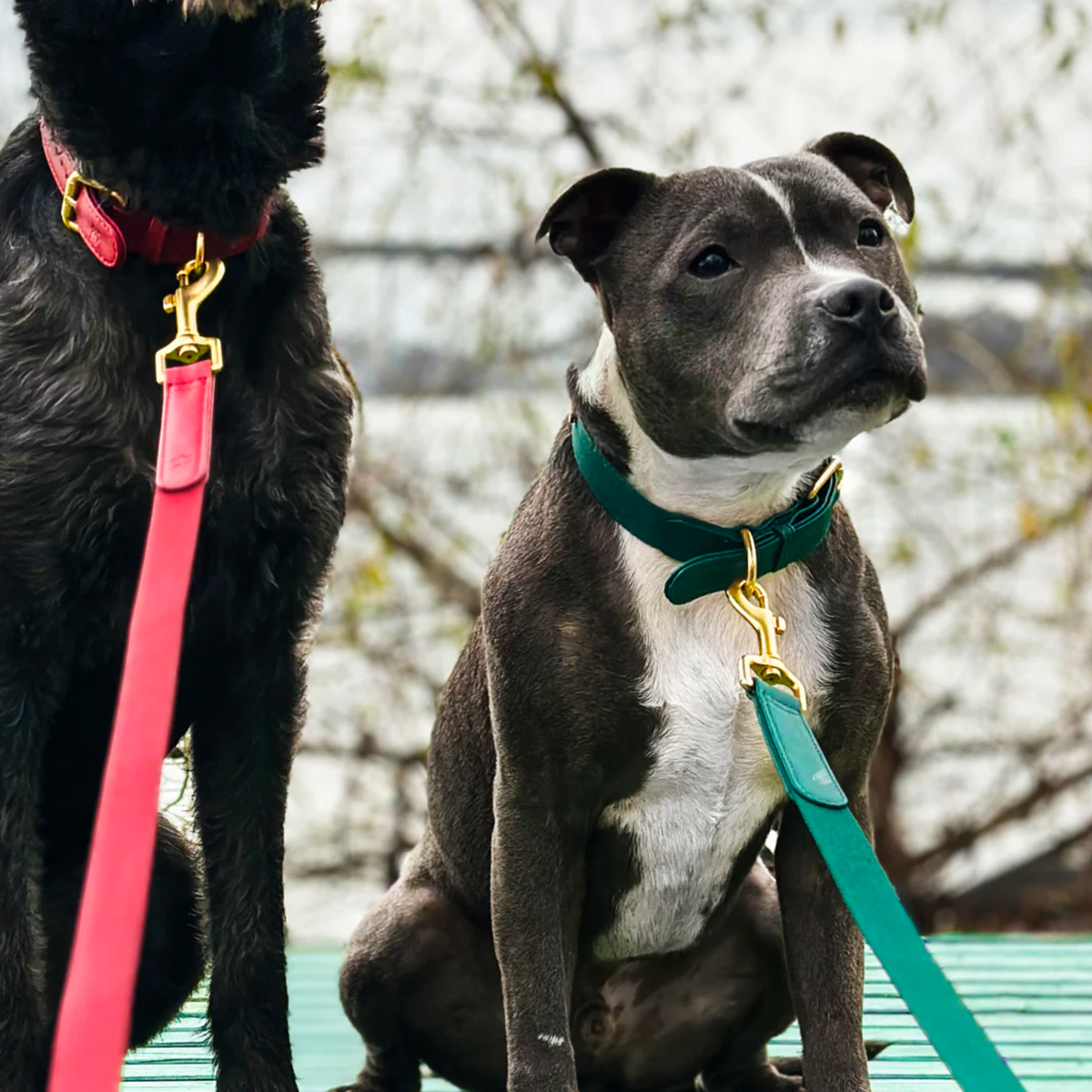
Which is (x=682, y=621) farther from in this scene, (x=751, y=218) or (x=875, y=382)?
(x=751, y=218)

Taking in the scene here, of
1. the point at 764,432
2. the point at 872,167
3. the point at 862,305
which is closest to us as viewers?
the point at 862,305

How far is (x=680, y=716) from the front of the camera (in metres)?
2.37

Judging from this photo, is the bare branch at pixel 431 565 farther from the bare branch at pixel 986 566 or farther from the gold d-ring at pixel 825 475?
the gold d-ring at pixel 825 475

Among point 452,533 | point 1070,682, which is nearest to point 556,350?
point 452,533

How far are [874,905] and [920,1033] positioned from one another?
1.34 metres

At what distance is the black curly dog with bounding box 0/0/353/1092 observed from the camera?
89.0 inches

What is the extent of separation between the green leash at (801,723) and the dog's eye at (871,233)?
29 cm

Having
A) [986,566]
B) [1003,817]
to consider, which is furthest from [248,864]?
[1003,817]

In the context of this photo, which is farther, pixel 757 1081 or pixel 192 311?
pixel 757 1081

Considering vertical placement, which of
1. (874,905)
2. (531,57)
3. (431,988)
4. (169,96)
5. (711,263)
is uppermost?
(531,57)

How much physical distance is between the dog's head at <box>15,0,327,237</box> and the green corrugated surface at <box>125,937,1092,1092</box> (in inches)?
42.9

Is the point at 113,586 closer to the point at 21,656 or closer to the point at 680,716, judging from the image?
the point at 21,656

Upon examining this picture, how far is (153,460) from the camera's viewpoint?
231 cm

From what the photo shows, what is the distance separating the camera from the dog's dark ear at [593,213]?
8.07 ft
